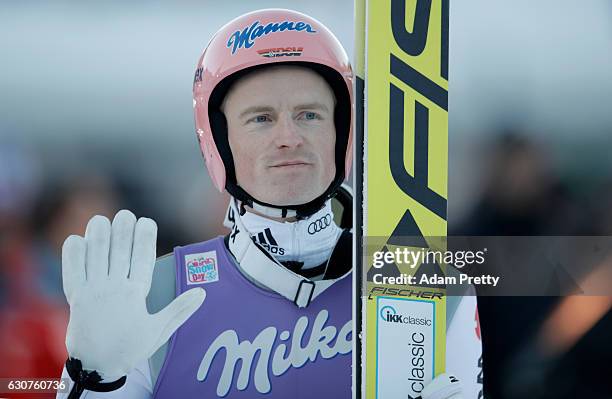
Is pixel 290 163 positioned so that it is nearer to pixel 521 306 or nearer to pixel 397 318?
pixel 397 318

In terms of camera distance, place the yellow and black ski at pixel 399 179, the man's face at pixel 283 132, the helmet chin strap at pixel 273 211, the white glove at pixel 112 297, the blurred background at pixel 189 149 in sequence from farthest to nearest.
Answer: the blurred background at pixel 189 149
the helmet chin strap at pixel 273 211
the man's face at pixel 283 132
the white glove at pixel 112 297
the yellow and black ski at pixel 399 179

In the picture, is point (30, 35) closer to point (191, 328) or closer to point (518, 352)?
point (191, 328)

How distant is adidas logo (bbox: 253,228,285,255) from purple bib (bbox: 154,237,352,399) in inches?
4.4

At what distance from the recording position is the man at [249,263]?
1956 millimetres

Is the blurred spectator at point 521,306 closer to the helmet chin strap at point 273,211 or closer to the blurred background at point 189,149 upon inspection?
the blurred background at point 189,149

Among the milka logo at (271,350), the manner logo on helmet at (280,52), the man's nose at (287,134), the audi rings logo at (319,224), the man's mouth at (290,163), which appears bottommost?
the milka logo at (271,350)

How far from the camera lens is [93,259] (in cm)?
196

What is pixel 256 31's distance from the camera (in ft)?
6.72

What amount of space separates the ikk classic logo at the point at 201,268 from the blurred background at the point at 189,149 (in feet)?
2.17

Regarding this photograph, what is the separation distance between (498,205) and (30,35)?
1.76 metres

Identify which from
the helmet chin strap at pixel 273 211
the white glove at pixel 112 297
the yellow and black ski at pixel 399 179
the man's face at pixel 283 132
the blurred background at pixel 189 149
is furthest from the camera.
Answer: the blurred background at pixel 189 149

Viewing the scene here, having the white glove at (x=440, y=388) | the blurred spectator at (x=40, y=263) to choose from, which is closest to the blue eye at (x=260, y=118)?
the white glove at (x=440, y=388)

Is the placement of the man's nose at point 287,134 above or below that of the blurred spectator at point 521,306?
above

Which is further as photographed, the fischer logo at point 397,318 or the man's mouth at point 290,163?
the man's mouth at point 290,163
